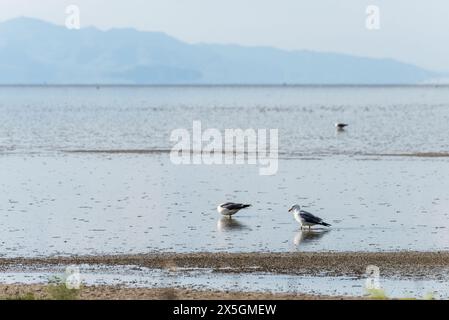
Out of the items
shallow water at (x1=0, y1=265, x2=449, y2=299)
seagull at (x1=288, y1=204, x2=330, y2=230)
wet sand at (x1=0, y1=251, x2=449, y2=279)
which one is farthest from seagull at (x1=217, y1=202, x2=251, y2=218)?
shallow water at (x1=0, y1=265, x2=449, y2=299)

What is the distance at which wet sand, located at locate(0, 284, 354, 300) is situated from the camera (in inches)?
598

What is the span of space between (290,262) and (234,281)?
2140 millimetres

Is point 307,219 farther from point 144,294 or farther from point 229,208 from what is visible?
point 144,294

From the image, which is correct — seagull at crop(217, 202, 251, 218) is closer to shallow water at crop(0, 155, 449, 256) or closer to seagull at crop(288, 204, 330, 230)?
shallow water at crop(0, 155, 449, 256)

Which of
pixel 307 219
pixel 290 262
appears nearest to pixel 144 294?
pixel 290 262

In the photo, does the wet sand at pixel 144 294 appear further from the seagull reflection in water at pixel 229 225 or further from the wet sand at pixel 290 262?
the seagull reflection in water at pixel 229 225

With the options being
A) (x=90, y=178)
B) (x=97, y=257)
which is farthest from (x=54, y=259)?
(x=90, y=178)

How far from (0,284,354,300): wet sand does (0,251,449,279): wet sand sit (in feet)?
8.25

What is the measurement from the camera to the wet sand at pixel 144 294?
49.8 ft

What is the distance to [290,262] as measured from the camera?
19.3m

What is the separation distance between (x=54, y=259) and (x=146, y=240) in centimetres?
275

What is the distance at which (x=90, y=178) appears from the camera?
116 feet

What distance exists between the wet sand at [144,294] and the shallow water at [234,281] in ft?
2.18
